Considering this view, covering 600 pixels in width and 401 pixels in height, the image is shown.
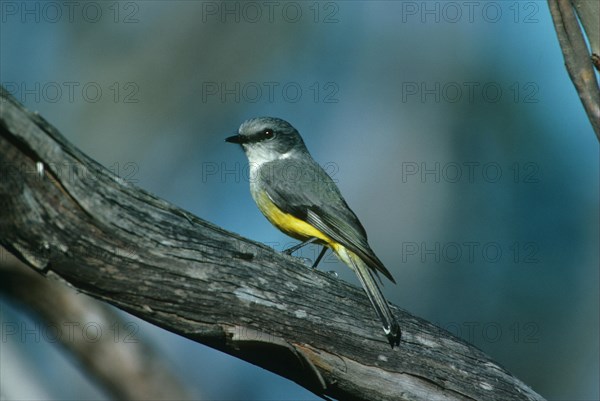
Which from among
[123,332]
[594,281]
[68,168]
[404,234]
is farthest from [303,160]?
[594,281]

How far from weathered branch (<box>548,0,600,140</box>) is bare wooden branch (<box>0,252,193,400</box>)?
2.60 meters

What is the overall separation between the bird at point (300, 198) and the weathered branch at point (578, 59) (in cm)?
159

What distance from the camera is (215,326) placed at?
4055mm

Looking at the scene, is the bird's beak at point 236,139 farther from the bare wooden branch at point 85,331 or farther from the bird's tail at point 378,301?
the bare wooden branch at point 85,331

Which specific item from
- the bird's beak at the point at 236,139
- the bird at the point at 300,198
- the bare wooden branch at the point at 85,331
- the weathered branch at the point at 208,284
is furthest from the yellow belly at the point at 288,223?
the bare wooden branch at the point at 85,331

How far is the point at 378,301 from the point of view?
15.5 feet

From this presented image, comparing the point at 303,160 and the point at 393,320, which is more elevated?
the point at 303,160

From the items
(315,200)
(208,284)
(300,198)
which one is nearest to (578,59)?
(208,284)

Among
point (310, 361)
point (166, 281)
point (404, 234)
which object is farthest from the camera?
point (404, 234)

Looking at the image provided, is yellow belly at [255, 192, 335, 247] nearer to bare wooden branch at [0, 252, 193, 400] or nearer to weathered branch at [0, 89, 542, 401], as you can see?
weathered branch at [0, 89, 542, 401]

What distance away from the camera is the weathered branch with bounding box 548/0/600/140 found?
4301 millimetres

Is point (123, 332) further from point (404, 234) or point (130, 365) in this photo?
point (404, 234)

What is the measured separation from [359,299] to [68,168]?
191 centimetres

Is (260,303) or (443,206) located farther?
(443,206)
